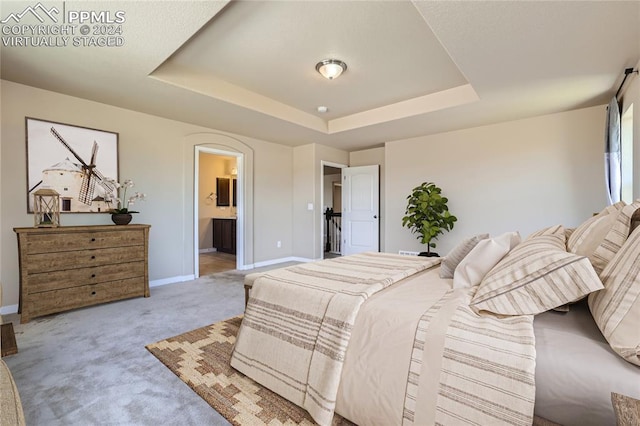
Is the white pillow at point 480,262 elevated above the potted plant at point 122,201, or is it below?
below

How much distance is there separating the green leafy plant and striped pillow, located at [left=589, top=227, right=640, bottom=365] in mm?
4165

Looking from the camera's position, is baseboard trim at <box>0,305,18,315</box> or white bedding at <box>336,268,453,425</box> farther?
baseboard trim at <box>0,305,18,315</box>

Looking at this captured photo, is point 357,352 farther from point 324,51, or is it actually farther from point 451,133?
point 451,133

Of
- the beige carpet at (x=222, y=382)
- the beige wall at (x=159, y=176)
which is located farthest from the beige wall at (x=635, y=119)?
the beige wall at (x=159, y=176)

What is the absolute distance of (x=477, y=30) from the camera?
205 centimetres

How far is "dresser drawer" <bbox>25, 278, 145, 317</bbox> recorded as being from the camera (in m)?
2.72

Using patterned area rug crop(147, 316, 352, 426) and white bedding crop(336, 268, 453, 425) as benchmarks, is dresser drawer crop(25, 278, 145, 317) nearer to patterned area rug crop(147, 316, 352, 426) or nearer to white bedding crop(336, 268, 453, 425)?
patterned area rug crop(147, 316, 352, 426)

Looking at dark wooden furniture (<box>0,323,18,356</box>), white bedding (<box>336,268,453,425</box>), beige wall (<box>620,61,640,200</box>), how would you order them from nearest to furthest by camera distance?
white bedding (<box>336,268,453,425</box>) < dark wooden furniture (<box>0,323,18,356</box>) < beige wall (<box>620,61,640,200</box>)

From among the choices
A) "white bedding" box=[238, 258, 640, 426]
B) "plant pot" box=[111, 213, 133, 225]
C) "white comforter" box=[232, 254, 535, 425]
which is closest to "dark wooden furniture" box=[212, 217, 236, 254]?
"plant pot" box=[111, 213, 133, 225]

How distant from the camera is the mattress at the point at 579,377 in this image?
2.73 feet

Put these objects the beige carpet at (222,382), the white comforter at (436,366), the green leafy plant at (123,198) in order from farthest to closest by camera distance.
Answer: the green leafy plant at (123,198) → the beige carpet at (222,382) → the white comforter at (436,366)

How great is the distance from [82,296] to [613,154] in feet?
18.9

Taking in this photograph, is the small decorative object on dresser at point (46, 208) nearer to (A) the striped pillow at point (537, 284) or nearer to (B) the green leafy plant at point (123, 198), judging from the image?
(B) the green leafy plant at point (123, 198)

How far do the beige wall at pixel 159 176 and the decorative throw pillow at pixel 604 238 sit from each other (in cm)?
436
